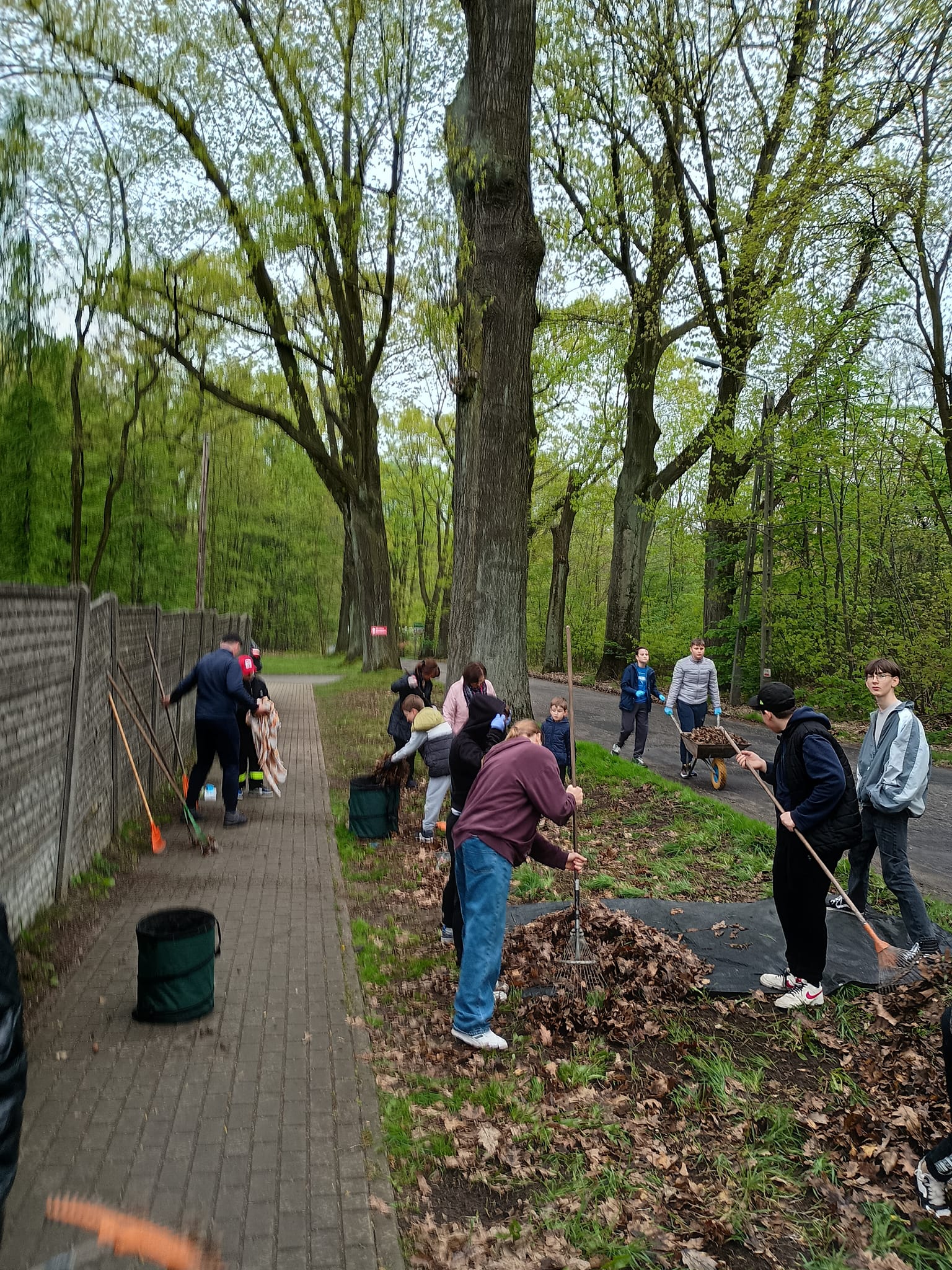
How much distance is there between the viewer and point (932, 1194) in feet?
12.3

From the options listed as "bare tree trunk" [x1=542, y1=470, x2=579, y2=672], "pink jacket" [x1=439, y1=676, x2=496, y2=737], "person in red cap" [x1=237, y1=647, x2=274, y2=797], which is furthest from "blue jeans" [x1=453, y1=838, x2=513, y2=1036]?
"bare tree trunk" [x1=542, y1=470, x2=579, y2=672]

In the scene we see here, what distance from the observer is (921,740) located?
6.39 m

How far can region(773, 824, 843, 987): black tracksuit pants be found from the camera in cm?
563

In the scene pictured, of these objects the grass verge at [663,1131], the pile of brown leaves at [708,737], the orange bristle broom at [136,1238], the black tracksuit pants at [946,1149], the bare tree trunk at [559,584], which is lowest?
the grass verge at [663,1131]

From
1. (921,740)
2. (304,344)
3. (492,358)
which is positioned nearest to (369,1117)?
(921,740)

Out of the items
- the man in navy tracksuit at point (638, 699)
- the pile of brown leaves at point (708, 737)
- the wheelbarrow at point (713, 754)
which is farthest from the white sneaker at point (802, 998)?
the man in navy tracksuit at point (638, 699)

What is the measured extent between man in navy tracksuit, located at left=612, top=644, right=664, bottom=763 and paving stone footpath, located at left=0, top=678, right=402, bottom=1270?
278 inches

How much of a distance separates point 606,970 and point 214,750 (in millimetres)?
5852

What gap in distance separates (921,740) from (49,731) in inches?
253

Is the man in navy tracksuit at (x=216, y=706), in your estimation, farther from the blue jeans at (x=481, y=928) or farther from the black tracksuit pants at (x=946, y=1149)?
the black tracksuit pants at (x=946, y=1149)

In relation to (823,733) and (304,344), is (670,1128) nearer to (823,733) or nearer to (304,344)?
(823,733)

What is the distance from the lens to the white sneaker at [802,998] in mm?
5621

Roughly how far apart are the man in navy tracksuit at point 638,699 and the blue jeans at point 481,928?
794 cm

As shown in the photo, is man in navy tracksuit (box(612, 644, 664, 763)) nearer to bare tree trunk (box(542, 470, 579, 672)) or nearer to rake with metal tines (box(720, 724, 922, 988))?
rake with metal tines (box(720, 724, 922, 988))
